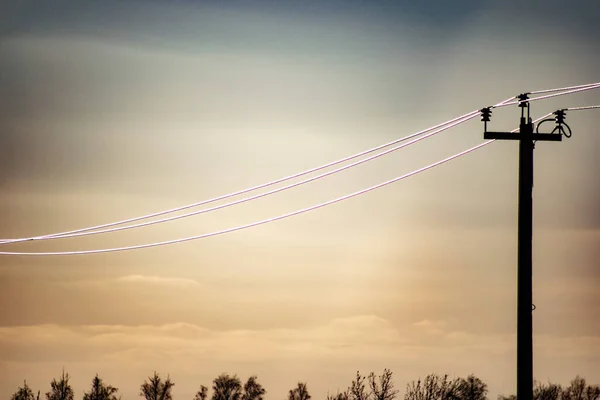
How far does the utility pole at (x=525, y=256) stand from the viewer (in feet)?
104

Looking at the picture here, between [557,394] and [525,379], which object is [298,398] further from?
[525,379]

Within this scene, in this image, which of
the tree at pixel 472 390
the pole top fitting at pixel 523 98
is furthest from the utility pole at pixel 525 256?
the tree at pixel 472 390

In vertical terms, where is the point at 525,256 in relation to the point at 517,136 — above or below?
below

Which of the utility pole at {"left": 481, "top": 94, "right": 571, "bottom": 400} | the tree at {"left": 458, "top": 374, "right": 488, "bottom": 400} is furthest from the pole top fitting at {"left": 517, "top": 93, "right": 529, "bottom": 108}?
the tree at {"left": 458, "top": 374, "right": 488, "bottom": 400}

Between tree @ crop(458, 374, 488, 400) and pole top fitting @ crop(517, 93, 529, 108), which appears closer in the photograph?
pole top fitting @ crop(517, 93, 529, 108)

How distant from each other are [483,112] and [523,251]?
426 centimetres

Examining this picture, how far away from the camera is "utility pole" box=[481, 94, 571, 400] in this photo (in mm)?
31562

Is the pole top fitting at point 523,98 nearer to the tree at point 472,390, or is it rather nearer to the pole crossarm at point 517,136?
the pole crossarm at point 517,136

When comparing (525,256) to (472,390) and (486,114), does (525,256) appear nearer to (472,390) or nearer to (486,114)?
(486,114)

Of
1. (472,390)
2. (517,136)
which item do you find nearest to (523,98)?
(517,136)

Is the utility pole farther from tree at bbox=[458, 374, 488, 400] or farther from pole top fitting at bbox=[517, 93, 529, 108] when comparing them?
tree at bbox=[458, 374, 488, 400]

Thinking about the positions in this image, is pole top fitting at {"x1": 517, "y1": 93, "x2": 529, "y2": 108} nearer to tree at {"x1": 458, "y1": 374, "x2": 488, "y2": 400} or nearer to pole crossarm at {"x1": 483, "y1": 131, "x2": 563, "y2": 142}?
pole crossarm at {"x1": 483, "y1": 131, "x2": 563, "y2": 142}

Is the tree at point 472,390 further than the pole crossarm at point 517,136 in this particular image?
Yes

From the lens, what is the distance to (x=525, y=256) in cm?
3172
